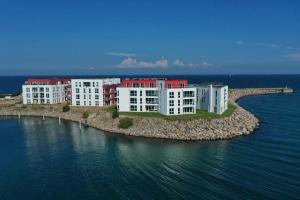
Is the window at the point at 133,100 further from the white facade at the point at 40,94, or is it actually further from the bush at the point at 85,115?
the white facade at the point at 40,94

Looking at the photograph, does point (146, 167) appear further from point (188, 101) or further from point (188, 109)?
point (188, 101)

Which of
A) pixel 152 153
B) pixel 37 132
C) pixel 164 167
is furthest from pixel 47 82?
pixel 164 167

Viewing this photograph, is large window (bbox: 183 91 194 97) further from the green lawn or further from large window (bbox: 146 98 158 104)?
large window (bbox: 146 98 158 104)

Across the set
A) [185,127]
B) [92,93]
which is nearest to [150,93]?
[185,127]

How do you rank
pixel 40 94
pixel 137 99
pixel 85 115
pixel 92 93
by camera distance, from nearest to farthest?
pixel 137 99, pixel 85 115, pixel 92 93, pixel 40 94

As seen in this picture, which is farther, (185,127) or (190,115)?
(190,115)

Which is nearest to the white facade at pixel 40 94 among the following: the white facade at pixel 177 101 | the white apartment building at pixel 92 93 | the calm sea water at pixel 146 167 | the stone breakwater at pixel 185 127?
the white apartment building at pixel 92 93

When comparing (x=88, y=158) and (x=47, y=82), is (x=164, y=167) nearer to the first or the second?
(x=88, y=158)
